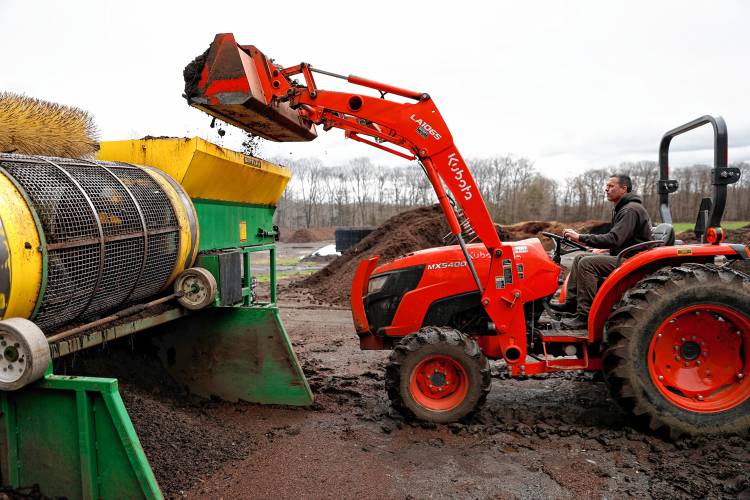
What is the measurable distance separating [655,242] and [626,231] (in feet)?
0.81

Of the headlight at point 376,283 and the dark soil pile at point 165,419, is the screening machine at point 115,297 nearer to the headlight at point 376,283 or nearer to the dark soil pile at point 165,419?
the dark soil pile at point 165,419

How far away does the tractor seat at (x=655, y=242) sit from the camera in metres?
4.70

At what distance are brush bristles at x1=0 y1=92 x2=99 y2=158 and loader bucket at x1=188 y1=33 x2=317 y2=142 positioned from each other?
2.93 ft

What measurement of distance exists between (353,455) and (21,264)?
2438 mm

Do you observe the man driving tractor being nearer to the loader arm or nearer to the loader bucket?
the loader arm

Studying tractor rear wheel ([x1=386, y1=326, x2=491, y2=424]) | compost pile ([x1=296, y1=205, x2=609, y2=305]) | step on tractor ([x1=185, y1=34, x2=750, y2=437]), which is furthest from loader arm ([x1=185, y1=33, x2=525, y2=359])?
compost pile ([x1=296, y1=205, x2=609, y2=305])

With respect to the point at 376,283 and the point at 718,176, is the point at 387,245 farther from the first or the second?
the point at 718,176

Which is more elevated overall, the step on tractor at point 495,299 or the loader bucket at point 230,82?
the loader bucket at point 230,82

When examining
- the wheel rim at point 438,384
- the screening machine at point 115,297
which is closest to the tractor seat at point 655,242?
the wheel rim at point 438,384

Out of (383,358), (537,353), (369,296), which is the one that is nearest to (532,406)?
(537,353)

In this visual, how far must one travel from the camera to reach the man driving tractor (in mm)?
4715

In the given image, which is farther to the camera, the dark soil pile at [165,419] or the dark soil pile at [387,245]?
the dark soil pile at [387,245]

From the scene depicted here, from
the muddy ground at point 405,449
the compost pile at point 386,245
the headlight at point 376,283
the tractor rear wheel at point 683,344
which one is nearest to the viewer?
the muddy ground at point 405,449

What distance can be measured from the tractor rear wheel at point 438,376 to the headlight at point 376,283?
68 centimetres
